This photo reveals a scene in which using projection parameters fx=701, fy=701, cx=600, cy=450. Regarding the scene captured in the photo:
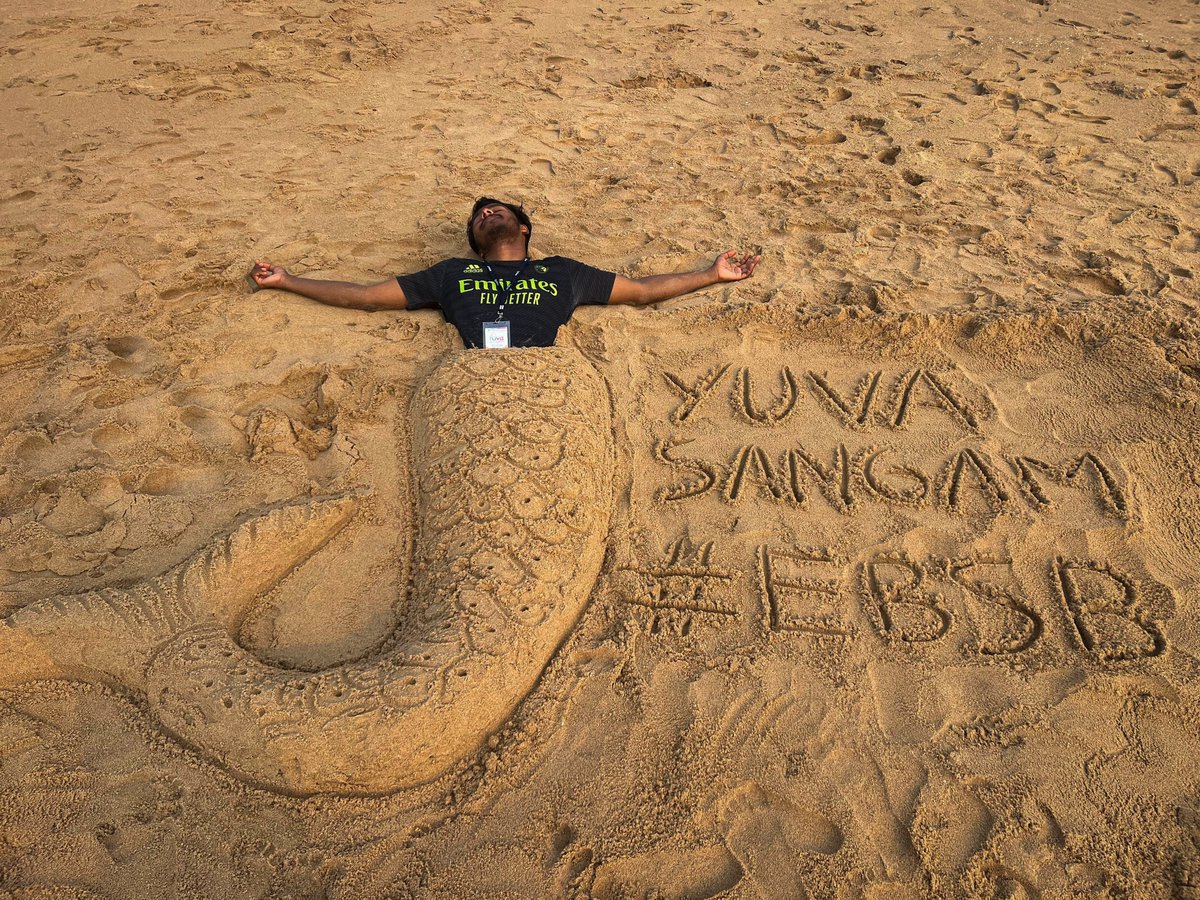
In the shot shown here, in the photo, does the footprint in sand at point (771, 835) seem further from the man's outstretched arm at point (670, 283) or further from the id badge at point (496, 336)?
the man's outstretched arm at point (670, 283)

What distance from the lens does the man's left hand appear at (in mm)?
3422

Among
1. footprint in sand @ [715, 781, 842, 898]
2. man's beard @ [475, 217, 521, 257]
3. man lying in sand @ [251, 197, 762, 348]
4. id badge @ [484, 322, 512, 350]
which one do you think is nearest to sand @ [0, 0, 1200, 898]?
footprint in sand @ [715, 781, 842, 898]

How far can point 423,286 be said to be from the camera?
3.31 meters

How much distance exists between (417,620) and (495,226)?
2080 millimetres

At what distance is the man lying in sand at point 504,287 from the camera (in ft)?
10.3

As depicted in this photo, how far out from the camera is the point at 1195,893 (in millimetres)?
1630

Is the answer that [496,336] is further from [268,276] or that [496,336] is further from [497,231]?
[268,276]

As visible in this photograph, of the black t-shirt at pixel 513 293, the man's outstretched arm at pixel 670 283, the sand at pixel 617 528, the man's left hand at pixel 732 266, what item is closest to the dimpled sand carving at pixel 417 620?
the sand at pixel 617 528

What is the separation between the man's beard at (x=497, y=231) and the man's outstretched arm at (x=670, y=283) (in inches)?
23.3

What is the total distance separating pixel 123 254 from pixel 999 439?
13.7 feet

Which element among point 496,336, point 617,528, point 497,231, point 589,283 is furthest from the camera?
point 497,231

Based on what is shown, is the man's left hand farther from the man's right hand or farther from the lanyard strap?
the man's right hand

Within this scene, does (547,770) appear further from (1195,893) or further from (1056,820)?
(1195,893)

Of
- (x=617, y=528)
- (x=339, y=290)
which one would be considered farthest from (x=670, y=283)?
(x=339, y=290)
